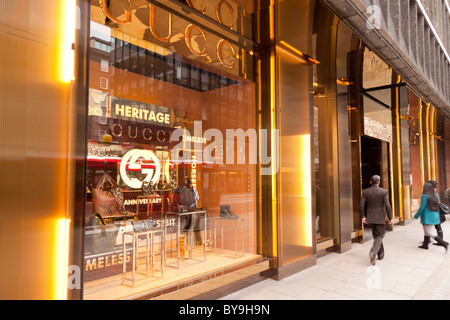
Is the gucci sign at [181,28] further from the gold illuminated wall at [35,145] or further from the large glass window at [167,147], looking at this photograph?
Answer: the gold illuminated wall at [35,145]

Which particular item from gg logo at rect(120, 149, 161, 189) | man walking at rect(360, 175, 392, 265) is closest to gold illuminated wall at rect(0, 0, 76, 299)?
gg logo at rect(120, 149, 161, 189)

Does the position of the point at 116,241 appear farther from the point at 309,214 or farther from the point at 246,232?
the point at 309,214

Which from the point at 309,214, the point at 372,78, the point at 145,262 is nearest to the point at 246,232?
the point at 309,214

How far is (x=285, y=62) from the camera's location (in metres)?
6.14

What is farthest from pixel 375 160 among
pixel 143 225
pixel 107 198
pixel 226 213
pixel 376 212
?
pixel 107 198

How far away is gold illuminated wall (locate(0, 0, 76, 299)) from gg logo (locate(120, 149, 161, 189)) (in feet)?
8.99

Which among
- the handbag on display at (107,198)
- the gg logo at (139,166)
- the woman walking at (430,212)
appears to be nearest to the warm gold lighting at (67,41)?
the handbag on display at (107,198)

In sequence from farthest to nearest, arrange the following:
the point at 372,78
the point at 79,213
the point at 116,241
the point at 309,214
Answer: the point at 372,78, the point at 309,214, the point at 116,241, the point at 79,213

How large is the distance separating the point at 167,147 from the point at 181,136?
1.62ft

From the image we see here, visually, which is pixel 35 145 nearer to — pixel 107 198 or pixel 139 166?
pixel 107 198

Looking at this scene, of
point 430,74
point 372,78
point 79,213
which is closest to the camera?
point 79,213

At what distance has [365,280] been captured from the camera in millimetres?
5422

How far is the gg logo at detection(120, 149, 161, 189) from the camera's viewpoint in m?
5.77
